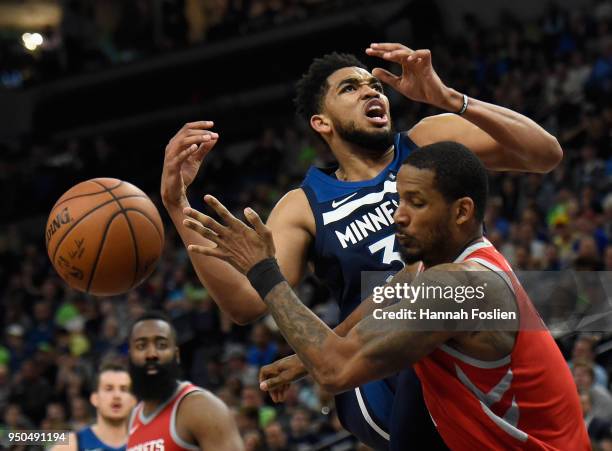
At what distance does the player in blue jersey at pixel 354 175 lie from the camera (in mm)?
4113

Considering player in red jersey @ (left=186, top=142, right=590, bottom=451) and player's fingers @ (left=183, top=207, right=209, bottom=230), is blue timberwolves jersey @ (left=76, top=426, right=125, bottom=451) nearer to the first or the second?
player's fingers @ (left=183, top=207, right=209, bottom=230)

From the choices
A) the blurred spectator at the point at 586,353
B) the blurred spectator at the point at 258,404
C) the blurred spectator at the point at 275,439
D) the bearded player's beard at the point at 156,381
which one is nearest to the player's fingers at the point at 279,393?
the bearded player's beard at the point at 156,381

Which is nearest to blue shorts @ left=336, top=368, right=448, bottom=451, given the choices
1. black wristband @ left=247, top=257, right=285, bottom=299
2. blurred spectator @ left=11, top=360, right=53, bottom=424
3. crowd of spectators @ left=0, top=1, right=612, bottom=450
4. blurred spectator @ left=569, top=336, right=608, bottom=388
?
black wristband @ left=247, top=257, right=285, bottom=299

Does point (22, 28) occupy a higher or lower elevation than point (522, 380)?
higher

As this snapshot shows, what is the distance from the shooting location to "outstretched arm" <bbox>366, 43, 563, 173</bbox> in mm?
4000

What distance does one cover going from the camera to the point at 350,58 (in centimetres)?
476

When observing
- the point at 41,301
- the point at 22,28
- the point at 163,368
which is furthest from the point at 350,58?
the point at 22,28

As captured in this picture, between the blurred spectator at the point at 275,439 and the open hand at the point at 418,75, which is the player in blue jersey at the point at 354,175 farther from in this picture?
the blurred spectator at the point at 275,439

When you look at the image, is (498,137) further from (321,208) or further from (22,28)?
(22,28)

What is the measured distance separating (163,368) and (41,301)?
822 centimetres

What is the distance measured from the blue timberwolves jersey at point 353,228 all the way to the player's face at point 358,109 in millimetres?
107

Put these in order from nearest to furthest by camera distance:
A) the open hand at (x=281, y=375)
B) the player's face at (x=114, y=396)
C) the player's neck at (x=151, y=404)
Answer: the open hand at (x=281, y=375) → the player's neck at (x=151, y=404) → the player's face at (x=114, y=396)

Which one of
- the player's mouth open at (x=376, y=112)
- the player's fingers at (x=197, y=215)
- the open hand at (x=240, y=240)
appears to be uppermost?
the player's mouth open at (x=376, y=112)

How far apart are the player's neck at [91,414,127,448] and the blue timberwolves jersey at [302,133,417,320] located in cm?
229
